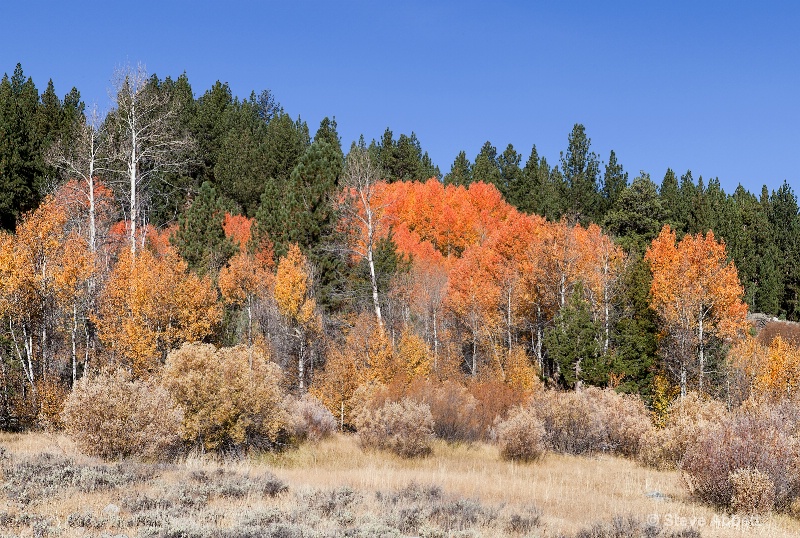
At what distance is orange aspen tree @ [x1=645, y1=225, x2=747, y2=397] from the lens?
34.5 meters

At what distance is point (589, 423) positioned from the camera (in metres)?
19.7

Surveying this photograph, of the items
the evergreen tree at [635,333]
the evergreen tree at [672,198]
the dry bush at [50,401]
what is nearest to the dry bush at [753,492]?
the dry bush at [50,401]

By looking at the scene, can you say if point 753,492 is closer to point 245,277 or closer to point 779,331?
point 245,277

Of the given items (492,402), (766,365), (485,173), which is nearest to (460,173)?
(485,173)

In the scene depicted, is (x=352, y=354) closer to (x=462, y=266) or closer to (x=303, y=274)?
(x=303, y=274)

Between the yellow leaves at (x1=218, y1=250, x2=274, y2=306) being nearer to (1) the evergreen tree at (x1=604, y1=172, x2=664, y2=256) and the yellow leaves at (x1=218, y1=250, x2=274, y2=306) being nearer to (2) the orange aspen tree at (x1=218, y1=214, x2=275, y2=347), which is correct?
(2) the orange aspen tree at (x1=218, y1=214, x2=275, y2=347)

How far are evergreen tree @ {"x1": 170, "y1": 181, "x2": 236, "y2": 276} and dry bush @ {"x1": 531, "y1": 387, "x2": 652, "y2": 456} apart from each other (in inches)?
731

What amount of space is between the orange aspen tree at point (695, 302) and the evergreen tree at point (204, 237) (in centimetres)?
2539

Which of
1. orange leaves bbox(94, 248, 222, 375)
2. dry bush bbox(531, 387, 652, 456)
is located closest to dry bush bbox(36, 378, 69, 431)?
orange leaves bbox(94, 248, 222, 375)

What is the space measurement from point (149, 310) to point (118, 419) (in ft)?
38.4

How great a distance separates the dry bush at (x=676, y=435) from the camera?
1587cm

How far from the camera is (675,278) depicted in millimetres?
35250

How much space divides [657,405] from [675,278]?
8082 millimetres

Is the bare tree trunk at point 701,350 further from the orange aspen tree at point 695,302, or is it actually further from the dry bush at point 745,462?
the dry bush at point 745,462
